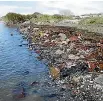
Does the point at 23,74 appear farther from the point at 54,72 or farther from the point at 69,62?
the point at 69,62

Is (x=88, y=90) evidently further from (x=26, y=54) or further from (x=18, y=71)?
(x=26, y=54)

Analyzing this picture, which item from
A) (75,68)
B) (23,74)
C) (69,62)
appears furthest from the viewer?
(69,62)

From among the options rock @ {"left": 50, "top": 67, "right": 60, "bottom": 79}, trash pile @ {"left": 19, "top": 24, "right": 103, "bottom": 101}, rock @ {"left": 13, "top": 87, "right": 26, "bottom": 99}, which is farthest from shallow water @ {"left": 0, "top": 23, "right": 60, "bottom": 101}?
trash pile @ {"left": 19, "top": 24, "right": 103, "bottom": 101}

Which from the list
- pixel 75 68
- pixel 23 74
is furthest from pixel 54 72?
pixel 23 74

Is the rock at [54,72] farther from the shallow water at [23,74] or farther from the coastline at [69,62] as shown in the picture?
the shallow water at [23,74]

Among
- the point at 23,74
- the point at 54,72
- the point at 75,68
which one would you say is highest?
the point at 75,68

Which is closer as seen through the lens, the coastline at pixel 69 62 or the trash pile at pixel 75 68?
the trash pile at pixel 75 68

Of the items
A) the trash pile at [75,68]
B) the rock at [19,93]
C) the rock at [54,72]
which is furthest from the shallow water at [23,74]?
the trash pile at [75,68]

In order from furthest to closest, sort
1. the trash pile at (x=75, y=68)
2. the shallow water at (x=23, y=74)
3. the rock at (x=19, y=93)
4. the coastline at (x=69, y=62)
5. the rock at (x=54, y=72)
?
the rock at (x=54, y=72)
the coastline at (x=69, y=62)
the shallow water at (x=23, y=74)
the trash pile at (x=75, y=68)
the rock at (x=19, y=93)

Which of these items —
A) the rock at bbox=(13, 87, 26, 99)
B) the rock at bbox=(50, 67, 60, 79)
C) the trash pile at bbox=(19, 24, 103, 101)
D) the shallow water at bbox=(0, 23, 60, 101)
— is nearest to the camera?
the rock at bbox=(13, 87, 26, 99)

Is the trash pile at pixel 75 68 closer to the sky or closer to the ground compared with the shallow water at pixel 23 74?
closer to the sky

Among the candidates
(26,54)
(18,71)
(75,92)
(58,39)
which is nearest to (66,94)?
(75,92)

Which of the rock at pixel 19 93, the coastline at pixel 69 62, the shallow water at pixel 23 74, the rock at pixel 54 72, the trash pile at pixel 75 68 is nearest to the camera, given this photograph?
the rock at pixel 19 93

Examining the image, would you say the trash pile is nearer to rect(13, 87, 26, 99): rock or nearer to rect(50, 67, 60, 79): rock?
rect(50, 67, 60, 79): rock
